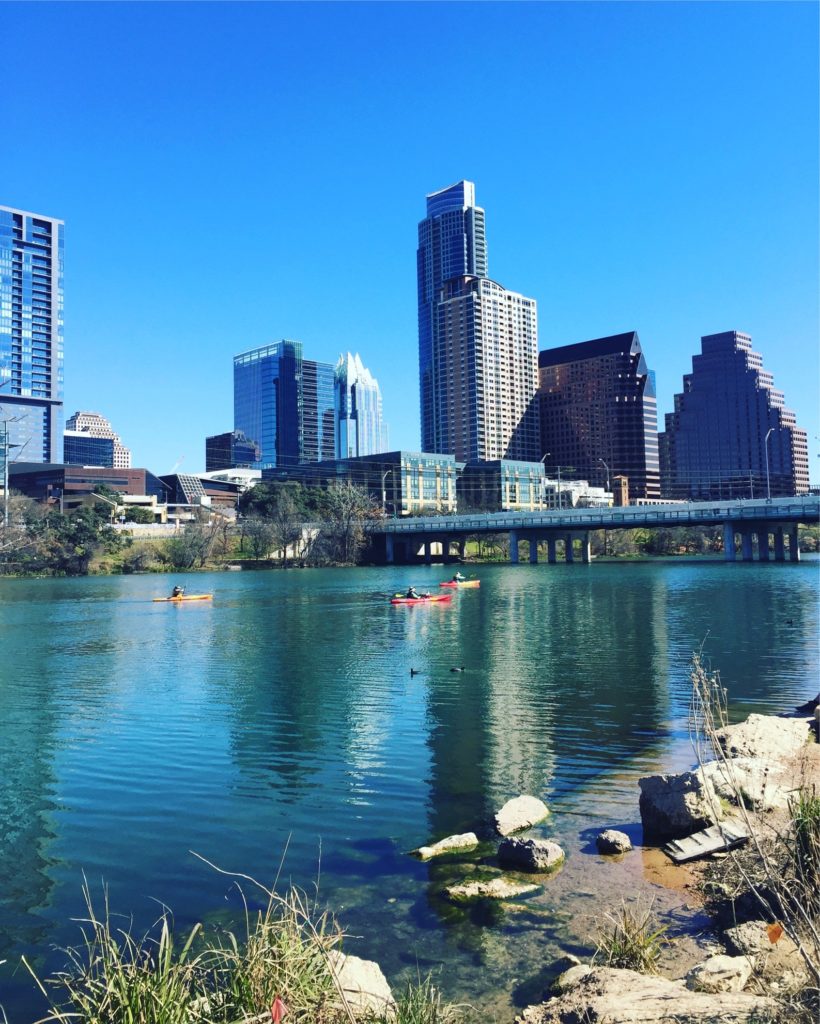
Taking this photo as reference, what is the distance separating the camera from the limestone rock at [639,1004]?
650 centimetres

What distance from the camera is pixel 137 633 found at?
45844 mm

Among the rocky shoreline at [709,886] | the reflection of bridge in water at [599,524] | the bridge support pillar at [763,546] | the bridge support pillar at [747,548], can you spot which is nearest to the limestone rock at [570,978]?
the rocky shoreline at [709,886]

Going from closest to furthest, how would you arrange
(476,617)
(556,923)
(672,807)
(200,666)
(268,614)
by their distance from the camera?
(556,923), (672,807), (200,666), (476,617), (268,614)

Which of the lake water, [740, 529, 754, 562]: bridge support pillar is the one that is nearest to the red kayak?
the lake water

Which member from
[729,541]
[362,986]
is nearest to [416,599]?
[362,986]

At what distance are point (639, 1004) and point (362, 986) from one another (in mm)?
2488

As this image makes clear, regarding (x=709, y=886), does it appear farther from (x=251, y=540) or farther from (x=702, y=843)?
(x=251, y=540)

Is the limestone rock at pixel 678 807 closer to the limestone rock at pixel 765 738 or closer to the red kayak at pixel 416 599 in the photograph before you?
the limestone rock at pixel 765 738

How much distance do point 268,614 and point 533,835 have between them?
140 feet

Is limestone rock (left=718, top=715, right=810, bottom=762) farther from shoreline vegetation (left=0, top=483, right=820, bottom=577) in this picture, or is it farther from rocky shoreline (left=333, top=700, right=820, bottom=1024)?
shoreline vegetation (left=0, top=483, right=820, bottom=577)

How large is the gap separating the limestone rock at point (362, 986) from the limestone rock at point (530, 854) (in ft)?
13.5

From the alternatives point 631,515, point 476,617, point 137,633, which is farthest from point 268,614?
point 631,515

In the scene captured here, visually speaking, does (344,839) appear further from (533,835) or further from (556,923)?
(556,923)

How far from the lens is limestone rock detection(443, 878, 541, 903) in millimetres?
10906
